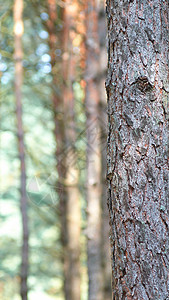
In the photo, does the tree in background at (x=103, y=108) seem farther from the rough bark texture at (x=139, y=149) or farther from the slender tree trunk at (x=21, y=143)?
the rough bark texture at (x=139, y=149)

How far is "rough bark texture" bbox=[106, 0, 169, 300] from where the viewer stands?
71.8 inches

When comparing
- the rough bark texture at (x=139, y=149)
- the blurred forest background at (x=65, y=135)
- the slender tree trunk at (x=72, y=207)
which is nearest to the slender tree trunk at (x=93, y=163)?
the blurred forest background at (x=65, y=135)

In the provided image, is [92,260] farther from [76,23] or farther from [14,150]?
[14,150]

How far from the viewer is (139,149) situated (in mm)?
1883

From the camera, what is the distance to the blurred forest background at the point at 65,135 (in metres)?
5.02

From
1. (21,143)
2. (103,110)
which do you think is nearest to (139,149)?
(103,110)

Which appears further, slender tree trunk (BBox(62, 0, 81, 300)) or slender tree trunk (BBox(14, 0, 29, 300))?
slender tree trunk (BBox(62, 0, 81, 300))

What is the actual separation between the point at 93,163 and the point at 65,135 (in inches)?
66.3

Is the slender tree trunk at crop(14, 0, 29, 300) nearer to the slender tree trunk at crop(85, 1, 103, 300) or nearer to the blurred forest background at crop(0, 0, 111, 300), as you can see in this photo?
the blurred forest background at crop(0, 0, 111, 300)

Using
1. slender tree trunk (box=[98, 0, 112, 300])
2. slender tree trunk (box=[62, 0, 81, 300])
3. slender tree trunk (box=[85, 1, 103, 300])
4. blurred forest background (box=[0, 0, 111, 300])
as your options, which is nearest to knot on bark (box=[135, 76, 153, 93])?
blurred forest background (box=[0, 0, 111, 300])

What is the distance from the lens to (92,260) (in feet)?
16.1

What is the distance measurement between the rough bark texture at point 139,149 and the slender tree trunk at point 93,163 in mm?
3039

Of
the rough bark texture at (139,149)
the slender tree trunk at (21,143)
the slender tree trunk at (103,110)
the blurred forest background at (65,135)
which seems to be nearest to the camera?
the rough bark texture at (139,149)

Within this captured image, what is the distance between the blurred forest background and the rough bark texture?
2.65 meters
